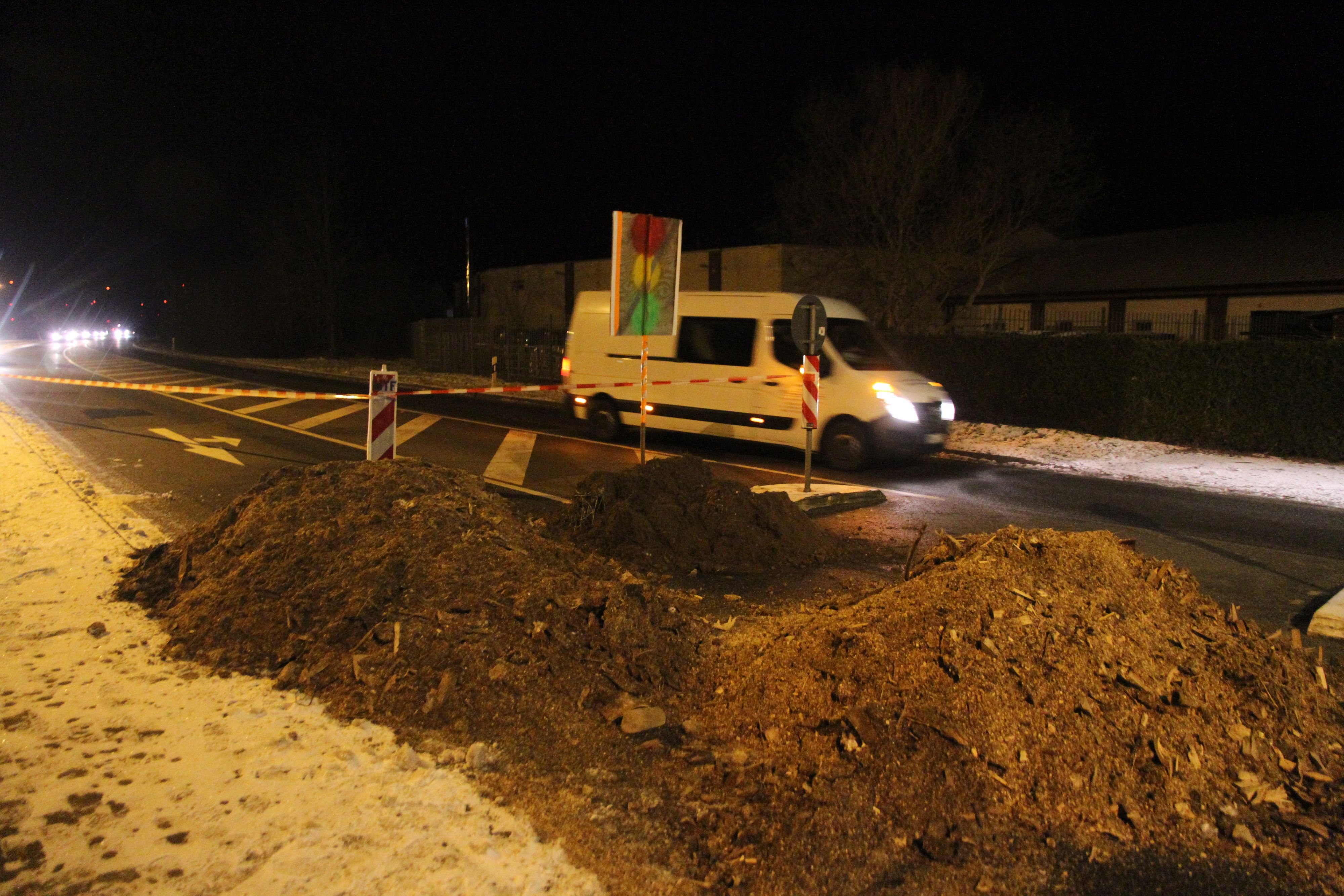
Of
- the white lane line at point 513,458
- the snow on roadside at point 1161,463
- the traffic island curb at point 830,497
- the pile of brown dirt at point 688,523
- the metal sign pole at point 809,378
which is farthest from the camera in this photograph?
the snow on roadside at point 1161,463

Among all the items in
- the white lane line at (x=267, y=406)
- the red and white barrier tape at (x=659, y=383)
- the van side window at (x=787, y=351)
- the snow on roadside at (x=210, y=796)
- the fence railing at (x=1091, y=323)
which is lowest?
the snow on roadside at (x=210, y=796)

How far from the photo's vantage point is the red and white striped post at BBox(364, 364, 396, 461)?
28.7 ft

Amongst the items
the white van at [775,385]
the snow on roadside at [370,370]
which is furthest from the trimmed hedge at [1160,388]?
the snow on roadside at [370,370]

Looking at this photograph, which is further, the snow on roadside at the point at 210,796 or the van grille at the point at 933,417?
the van grille at the point at 933,417

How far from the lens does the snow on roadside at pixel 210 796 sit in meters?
3.22

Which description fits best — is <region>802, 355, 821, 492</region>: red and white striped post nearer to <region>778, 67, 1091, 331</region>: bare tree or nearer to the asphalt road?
the asphalt road

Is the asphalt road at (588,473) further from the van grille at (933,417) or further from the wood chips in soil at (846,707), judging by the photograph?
the wood chips in soil at (846,707)

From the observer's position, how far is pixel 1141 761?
3785 millimetres

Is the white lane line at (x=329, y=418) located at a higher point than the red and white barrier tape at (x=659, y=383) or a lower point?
lower

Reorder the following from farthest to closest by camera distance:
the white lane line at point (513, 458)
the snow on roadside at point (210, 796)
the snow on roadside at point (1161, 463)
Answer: the snow on roadside at point (1161, 463) < the white lane line at point (513, 458) < the snow on roadside at point (210, 796)

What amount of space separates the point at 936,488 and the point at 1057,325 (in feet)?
70.6

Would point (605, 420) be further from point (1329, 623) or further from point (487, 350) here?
point (487, 350)

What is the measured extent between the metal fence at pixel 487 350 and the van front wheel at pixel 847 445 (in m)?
15.1

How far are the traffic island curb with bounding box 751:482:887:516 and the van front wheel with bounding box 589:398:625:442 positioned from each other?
16.1ft
